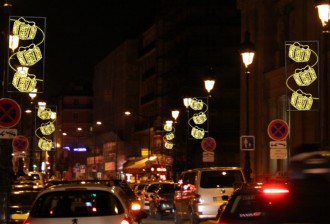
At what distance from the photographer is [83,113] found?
149m

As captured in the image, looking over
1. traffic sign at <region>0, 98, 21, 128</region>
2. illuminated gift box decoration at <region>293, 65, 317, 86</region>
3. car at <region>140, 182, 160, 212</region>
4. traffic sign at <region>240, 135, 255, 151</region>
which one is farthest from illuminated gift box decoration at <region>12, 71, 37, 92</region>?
illuminated gift box decoration at <region>293, 65, 317, 86</region>

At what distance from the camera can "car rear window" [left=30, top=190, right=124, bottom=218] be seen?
1208 centimetres

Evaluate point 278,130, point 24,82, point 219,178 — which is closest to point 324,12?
point 278,130

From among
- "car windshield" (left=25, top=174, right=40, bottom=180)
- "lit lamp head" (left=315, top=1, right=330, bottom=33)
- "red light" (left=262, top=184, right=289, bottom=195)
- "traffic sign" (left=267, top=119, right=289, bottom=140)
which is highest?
"lit lamp head" (left=315, top=1, right=330, bottom=33)

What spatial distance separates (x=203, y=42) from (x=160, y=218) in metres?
39.9

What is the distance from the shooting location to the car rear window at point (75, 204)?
1208cm

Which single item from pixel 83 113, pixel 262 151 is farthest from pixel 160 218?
pixel 83 113

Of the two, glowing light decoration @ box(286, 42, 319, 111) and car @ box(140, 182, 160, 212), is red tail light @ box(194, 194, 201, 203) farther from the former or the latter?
car @ box(140, 182, 160, 212)

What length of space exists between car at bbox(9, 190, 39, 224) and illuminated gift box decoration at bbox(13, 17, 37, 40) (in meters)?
7.01

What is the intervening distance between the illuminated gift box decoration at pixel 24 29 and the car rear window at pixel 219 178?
7.88m

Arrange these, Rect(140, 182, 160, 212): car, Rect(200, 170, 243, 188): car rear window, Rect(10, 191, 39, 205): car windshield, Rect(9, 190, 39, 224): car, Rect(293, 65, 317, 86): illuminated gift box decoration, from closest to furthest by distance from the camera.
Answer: Rect(9, 190, 39, 224): car → Rect(10, 191, 39, 205): car windshield → Rect(200, 170, 243, 188): car rear window → Rect(293, 65, 317, 86): illuminated gift box decoration → Rect(140, 182, 160, 212): car

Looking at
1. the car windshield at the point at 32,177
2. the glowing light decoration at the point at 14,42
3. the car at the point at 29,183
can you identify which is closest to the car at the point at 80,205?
the car at the point at 29,183

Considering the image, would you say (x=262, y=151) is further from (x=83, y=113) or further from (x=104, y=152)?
(x=83, y=113)

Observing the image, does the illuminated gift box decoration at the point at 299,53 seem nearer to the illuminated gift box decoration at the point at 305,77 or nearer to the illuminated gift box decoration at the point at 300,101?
the illuminated gift box decoration at the point at 305,77
